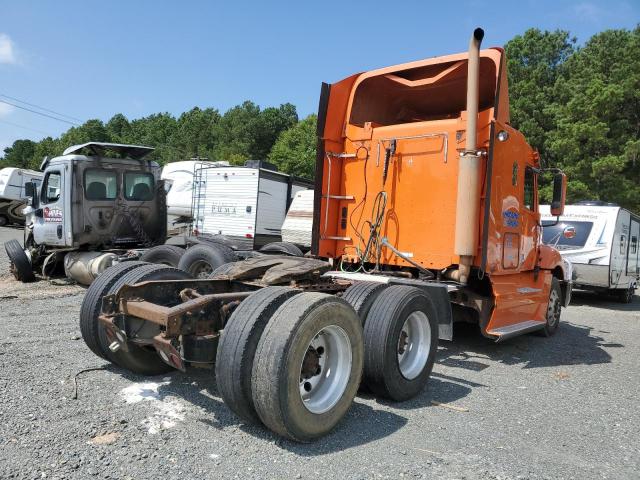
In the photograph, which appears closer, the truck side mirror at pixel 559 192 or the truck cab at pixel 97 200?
the truck side mirror at pixel 559 192

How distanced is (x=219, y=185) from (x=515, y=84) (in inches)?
952

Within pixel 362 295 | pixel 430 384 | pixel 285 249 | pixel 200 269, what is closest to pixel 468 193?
pixel 362 295

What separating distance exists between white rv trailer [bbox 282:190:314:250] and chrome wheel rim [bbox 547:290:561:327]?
4731mm

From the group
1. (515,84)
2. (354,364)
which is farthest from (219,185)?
(515,84)

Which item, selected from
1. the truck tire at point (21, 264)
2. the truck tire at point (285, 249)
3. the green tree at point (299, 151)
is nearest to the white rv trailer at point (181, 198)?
the truck tire at point (21, 264)

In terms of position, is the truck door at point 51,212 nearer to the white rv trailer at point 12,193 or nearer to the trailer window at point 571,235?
the trailer window at point 571,235

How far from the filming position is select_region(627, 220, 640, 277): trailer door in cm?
1428

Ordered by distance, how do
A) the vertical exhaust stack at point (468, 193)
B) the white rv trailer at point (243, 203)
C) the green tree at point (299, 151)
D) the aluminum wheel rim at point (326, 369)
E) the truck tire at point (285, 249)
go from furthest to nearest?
the green tree at point (299, 151) < the white rv trailer at point (243, 203) < the truck tire at point (285, 249) < the vertical exhaust stack at point (468, 193) < the aluminum wheel rim at point (326, 369)

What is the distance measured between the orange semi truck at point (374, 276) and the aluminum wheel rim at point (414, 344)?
0.6 inches

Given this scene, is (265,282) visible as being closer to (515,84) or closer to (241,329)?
(241,329)

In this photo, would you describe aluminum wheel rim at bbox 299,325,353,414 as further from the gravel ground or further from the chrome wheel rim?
the chrome wheel rim

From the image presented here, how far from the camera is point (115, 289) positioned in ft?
15.0

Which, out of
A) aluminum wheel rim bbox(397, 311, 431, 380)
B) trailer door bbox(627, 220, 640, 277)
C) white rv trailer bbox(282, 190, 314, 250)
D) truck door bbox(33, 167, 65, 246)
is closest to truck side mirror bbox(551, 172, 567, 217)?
aluminum wheel rim bbox(397, 311, 431, 380)

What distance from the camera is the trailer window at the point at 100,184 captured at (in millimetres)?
10750
